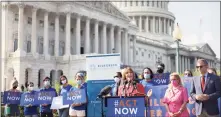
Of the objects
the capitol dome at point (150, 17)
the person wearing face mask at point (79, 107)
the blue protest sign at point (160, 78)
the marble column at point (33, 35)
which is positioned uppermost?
the capitol dome at point (150, 17)

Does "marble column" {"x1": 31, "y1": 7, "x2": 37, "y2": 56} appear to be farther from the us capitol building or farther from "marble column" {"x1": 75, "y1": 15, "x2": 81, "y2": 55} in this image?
"marble column" {"x1": 75, "y1": 15, "x2": 81, "y2": 55}

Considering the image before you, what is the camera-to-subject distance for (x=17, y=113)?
19703 mm

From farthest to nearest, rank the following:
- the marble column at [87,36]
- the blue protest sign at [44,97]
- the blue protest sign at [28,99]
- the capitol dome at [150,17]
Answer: the capitol dome at [150,17], the marble column at [87,36], the blue protest sign at [28,99], the blue protest sign at [44,97]

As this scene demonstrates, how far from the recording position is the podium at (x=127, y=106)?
1049cm

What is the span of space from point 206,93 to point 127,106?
2030mm

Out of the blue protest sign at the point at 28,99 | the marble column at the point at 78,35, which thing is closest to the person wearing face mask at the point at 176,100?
the blue protest sign at the point at 28,99

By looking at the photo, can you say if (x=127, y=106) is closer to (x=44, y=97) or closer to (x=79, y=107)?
(x=79, y=107)

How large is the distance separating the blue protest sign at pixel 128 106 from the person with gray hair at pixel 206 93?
1441mm

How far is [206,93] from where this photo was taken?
419 inches

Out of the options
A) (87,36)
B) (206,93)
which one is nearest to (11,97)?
(206,93)

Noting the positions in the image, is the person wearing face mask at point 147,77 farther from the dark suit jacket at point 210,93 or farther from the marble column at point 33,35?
the marble column at point 33,35

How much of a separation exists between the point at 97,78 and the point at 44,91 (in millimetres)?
3013

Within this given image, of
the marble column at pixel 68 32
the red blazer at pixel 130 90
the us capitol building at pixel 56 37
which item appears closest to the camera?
the red blazer at pixel 130 90

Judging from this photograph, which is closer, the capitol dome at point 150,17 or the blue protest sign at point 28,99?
the blue protest sign at point 28,99
